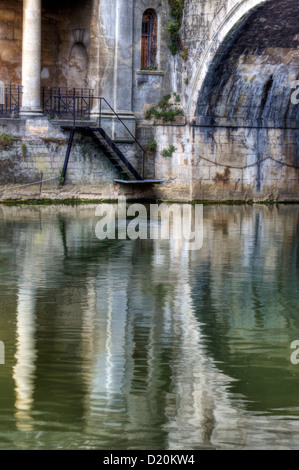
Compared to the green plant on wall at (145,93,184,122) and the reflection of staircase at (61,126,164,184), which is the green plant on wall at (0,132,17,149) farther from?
the green plant on wall at (145,93,184,122)

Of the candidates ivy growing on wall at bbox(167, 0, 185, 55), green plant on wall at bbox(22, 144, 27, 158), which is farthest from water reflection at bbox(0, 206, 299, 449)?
ivy growing on wall at bbox(167, 0, 185, 55)

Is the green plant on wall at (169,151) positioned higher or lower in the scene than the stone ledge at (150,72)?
lower

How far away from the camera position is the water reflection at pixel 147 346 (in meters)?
6.68

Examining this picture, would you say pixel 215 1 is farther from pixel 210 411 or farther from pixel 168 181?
pixel 210 411

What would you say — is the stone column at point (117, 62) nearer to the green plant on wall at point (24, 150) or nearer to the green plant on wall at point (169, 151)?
the green plant on wall at point (169, 151)

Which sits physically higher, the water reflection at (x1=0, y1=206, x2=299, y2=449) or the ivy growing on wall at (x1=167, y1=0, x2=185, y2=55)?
the ivy growing on wall at (x1=167, y1=0, x2=185, y2=55)

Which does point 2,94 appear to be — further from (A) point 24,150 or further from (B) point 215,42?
(B) point 215,42

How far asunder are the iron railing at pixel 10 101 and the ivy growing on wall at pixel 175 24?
394 centimetres

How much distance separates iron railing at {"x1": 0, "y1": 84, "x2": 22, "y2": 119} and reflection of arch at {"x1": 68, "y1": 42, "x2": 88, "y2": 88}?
1.39 metres

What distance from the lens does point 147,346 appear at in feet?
29.2

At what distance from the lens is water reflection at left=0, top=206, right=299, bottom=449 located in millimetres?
6676

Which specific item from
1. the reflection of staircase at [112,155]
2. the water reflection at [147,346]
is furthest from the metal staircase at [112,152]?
the water reflection at [147,346]

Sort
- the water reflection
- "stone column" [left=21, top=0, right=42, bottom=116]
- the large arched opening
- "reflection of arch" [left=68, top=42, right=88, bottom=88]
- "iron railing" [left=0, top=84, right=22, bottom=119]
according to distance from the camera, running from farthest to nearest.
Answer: "reflection of arch" [left=68, top=42, right=88, bottom=88], "iron railing" [left=0, top=84, right=22, bottom=119], "stone column" [left=21, top=0, right=42, bottom=116], the large arched opening, the water reflection

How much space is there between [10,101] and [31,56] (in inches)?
46.2
